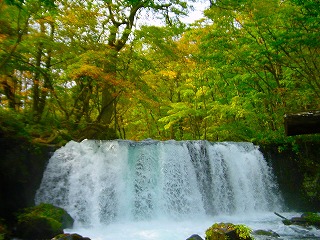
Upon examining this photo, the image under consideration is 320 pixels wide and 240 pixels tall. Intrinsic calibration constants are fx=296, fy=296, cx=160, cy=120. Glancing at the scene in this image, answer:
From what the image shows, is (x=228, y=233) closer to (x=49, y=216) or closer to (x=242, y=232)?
(x=242, y=232)

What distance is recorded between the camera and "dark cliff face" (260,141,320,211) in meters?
13.3

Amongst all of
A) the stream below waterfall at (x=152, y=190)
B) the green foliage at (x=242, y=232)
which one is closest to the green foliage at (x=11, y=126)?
the stream below waterfall at (x=152, y=190)

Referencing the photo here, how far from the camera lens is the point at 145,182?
10.8m

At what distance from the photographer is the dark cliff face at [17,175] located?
9.46 metres

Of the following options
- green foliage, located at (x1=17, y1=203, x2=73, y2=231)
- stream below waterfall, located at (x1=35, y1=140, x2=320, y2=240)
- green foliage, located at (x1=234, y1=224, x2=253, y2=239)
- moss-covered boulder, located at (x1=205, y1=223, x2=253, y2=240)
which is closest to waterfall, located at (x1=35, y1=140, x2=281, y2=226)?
stream below waterfall, located at (x1=35, y1=140, x2=320, y2=240)

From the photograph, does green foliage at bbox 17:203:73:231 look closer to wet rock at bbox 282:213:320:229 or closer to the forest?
the forest

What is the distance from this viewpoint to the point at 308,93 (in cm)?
1139

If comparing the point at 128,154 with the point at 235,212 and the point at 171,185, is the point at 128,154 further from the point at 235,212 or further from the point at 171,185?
the point at 235,212

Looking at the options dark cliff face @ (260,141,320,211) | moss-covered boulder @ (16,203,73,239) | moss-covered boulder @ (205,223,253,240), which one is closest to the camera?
moss-covered boulder @ (205,223,253,240)


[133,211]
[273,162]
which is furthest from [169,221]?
[273,162]

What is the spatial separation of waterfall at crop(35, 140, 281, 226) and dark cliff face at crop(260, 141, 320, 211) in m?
1.37

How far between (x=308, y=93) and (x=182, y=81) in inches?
396

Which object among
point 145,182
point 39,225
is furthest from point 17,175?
point 145,182

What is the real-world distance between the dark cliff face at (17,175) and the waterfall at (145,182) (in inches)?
14.9
